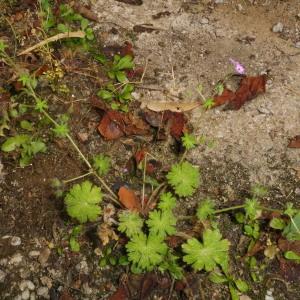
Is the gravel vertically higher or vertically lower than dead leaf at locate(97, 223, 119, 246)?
lower

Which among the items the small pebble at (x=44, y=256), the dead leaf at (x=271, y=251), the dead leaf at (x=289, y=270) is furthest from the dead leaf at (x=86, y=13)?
the dead leaf at (x=289, y=270)

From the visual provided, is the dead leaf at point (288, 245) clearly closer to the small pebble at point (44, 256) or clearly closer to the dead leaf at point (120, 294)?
the dead leaf at point (120, 294)

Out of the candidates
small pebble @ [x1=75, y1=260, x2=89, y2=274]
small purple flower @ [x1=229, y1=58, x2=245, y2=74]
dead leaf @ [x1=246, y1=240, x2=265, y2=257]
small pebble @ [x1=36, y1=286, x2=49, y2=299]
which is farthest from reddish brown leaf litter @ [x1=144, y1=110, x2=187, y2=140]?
small pebble @ [x1=36, y1=286, x2=49, y2=299]

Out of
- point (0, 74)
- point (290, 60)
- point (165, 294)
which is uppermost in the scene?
point (290, 60)

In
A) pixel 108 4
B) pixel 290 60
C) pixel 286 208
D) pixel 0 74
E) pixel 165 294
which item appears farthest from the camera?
pixel 108 4

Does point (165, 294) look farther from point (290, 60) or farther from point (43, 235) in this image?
point (290, 60)

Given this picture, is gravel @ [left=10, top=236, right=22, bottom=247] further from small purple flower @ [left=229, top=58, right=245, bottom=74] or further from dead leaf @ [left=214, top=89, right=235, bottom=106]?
small purple flower @ [left=229, top=58, right=245, bottom=74]

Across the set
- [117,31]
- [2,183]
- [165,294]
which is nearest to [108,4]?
[117,31]
